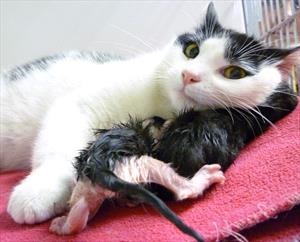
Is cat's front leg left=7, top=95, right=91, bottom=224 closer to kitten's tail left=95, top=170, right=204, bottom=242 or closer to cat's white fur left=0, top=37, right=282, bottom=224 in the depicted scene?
cat's white fur left=0, top=37, right=282, bottom=224

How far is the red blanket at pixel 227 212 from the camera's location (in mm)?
567

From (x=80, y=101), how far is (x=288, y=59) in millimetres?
574

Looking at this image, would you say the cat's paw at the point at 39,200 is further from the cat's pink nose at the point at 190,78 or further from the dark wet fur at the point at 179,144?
the cat's pink nose at the point at 190,78

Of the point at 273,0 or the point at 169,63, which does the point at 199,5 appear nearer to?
the point at 273,0

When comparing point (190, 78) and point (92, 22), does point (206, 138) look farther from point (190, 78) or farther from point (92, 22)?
point (92, 22)

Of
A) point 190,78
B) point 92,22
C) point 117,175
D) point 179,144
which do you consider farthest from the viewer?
point 92,22

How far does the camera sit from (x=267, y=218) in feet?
1.92

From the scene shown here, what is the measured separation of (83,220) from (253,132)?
49 cm

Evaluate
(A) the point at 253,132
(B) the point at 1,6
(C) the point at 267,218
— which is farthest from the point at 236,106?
(B) the point at 1,6

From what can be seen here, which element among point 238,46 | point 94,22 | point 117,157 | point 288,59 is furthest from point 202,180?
point 94,22

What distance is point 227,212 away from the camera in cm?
61

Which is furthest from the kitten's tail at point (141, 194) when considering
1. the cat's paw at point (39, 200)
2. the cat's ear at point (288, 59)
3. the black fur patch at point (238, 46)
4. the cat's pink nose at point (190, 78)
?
the cat's ear at point (288, 59)

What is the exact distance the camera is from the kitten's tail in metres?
0.45

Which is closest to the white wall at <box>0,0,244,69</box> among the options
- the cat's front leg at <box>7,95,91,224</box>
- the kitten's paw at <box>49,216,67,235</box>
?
the cat's front leg at <box>7,95,91,224</box>
